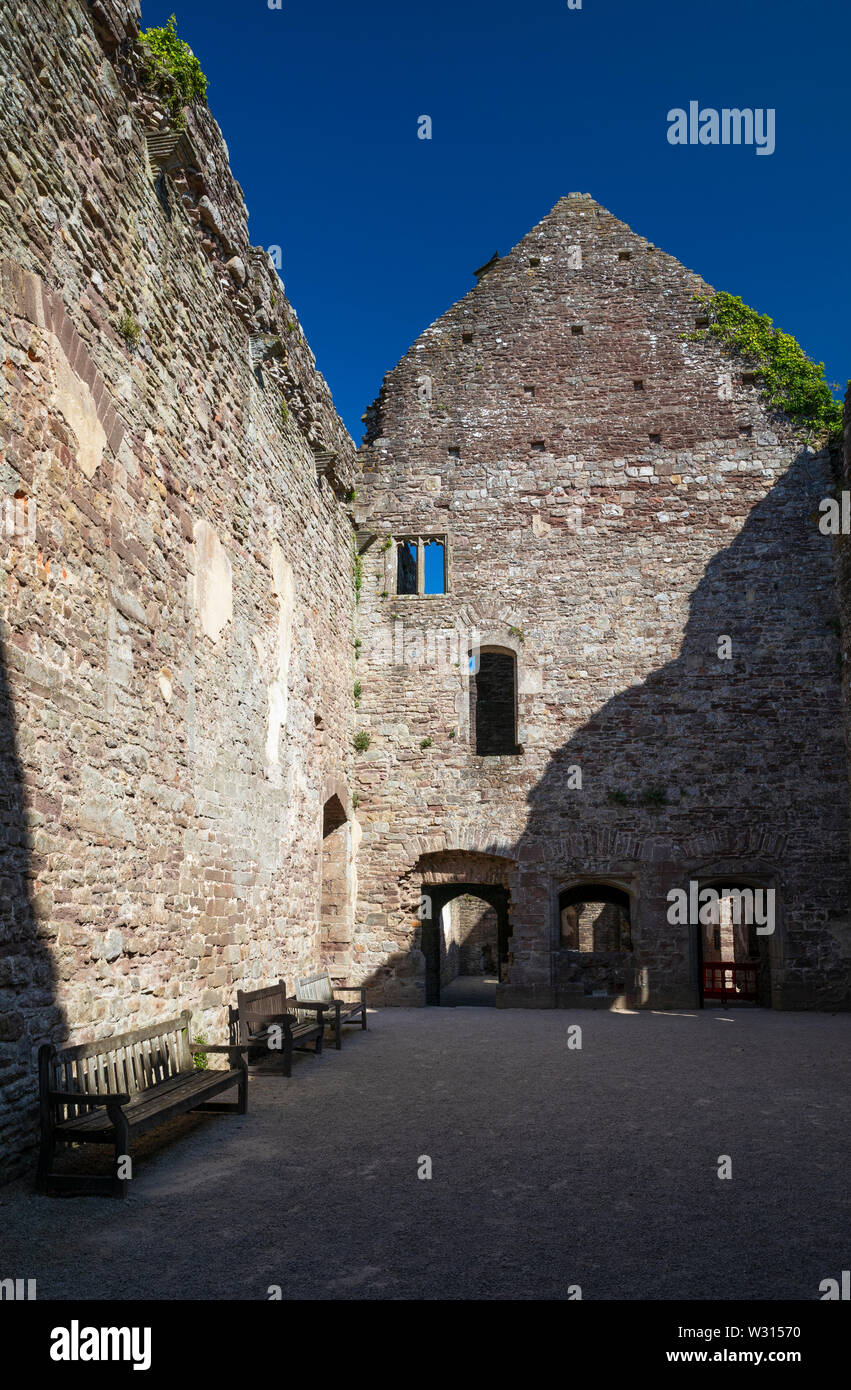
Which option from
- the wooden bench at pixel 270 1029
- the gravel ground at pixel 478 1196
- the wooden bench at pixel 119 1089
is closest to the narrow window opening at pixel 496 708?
the wooden bench at pixel 270 1029

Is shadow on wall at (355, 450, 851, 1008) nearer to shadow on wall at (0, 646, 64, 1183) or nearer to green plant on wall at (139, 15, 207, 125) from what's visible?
green plant on wall at (139, 15, 207, 125)

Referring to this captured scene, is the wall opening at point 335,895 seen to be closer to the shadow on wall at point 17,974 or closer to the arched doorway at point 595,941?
the arched doorway at point 595,941

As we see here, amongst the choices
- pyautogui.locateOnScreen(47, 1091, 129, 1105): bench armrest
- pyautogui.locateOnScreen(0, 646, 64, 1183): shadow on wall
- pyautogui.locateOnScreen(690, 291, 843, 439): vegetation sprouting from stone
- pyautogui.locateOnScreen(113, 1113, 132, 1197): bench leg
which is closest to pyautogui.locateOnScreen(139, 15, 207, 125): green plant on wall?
pyautogui.locateOnScreen(0, 646, 64, 1183): shadow on wall

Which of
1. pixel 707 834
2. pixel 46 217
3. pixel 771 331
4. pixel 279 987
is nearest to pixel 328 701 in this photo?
pixel 279 987

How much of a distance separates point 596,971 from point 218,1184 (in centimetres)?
1062

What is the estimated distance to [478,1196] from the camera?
4.20 metres

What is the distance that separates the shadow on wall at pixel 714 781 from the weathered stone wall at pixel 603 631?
29 millimetres

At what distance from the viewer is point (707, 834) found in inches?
491

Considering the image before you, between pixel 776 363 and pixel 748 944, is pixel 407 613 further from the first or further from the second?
pixel 748 944

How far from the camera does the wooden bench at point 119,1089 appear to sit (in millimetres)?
4312

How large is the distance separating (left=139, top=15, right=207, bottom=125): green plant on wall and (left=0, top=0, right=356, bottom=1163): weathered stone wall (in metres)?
0.19

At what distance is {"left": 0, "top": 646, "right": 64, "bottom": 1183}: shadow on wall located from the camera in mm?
4383

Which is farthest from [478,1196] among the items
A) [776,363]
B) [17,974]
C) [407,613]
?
[776,363]
